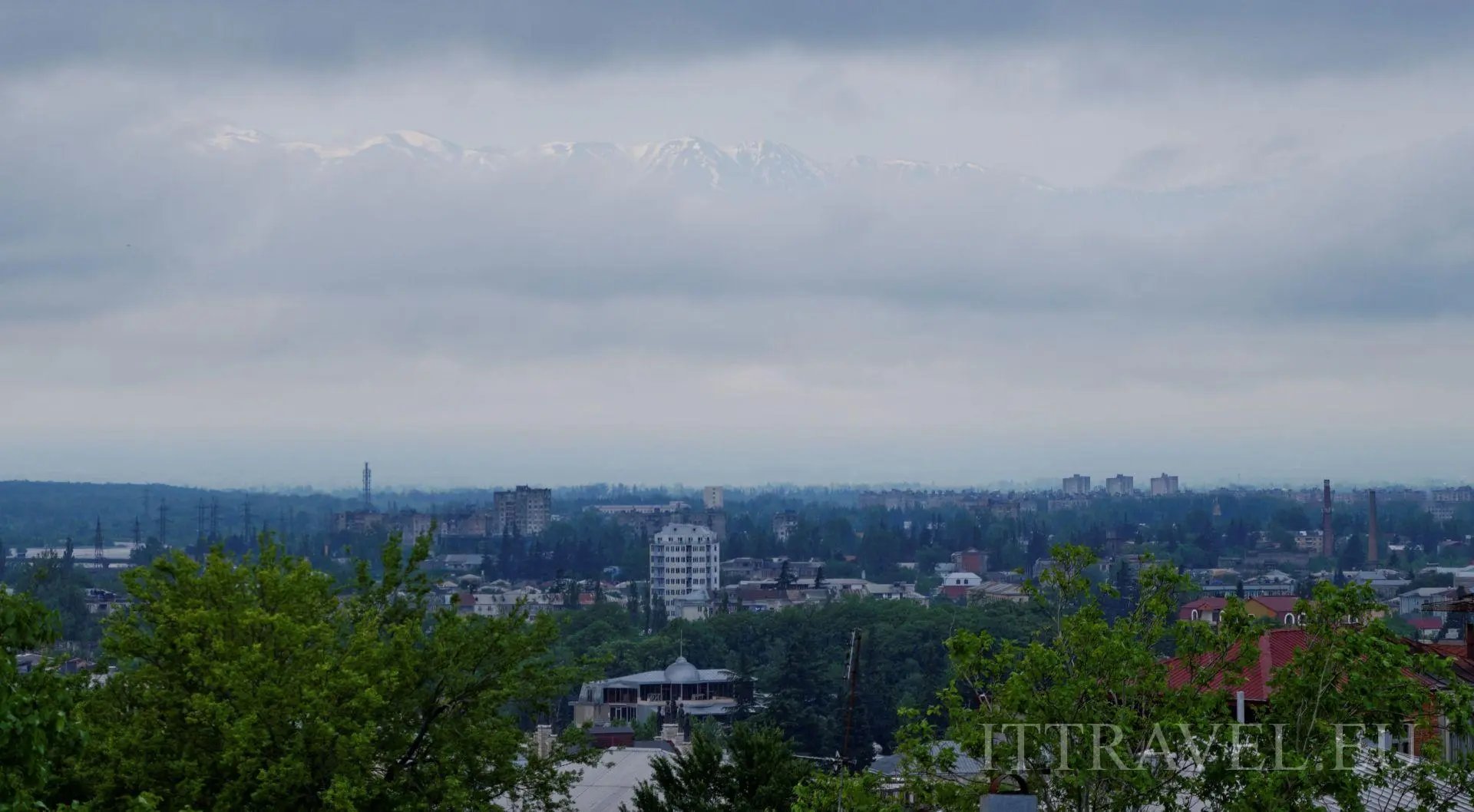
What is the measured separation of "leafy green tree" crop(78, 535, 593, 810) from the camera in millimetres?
15312

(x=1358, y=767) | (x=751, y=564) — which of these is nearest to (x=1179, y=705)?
(x=1358, y=767)

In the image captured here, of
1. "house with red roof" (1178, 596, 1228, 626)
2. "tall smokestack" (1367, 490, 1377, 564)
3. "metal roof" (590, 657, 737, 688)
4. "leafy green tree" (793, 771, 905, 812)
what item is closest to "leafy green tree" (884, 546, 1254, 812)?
"leafy green tree" (793, 771, 905, 812)

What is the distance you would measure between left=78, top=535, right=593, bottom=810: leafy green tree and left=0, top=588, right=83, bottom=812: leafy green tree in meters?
4.49

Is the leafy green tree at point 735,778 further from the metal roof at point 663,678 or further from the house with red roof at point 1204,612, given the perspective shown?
the metal roof at point 663,678

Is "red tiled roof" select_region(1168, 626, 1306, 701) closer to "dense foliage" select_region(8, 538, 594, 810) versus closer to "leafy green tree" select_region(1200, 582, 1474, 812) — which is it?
"leafy green tree" select_region(1200, 582, 1474, 812)

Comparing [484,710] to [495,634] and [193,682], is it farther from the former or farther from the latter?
[193,682]

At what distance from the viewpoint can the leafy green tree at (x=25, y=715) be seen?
9.31 meters

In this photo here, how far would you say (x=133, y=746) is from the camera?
1553cm

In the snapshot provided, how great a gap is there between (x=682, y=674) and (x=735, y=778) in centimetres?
5535

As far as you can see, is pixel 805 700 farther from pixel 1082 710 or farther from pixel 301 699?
pixel 1082 710

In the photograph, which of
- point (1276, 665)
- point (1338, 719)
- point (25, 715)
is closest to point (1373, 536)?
point (1276, 665)

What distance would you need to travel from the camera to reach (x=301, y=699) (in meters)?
15.5

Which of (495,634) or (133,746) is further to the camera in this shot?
(495,634)

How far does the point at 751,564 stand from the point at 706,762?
175219mm
